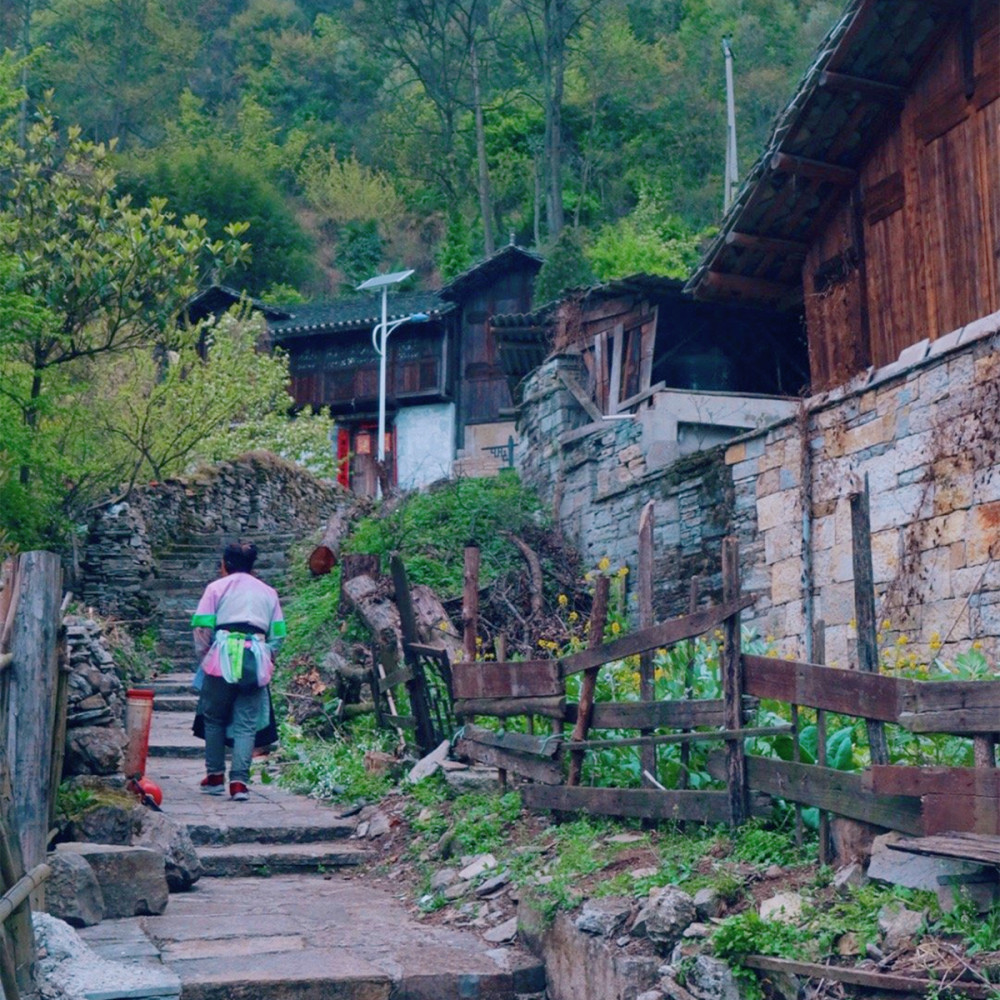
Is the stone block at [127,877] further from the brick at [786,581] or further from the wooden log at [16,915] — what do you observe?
the brick at [786,581]

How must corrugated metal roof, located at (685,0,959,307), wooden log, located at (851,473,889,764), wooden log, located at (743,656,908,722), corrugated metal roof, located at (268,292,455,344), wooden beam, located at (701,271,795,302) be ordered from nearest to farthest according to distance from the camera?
wooden log, located at (743,656,908,722) < wooden log, located at (851,473,889,764) < corrugated metal roof, located at (685,0,959,307) < wooden beam, located at (701,271,795,302) < corrugated metal roof, located at (268,292,455,344)

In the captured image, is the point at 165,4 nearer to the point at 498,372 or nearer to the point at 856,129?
the point at 498,372

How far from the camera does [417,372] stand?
31781 millimetres

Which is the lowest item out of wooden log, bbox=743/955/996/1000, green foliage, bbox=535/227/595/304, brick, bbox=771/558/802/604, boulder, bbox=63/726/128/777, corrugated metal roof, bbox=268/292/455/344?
wooden log, bbox=743/955/996/1000

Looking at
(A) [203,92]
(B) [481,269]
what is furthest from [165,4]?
(B) [481,269]

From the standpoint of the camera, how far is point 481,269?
30.2 meters

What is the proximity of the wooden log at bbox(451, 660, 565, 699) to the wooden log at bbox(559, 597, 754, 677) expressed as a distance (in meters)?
0.24

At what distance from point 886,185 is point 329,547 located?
8.16m

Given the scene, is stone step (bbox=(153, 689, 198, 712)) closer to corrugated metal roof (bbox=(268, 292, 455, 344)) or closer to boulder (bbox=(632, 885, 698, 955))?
boulder (bbox=(632, 885, 698, 955))

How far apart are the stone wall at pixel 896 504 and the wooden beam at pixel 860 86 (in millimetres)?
2083

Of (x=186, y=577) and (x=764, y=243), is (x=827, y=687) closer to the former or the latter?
(x=764, y=243)

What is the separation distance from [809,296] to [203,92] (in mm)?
41841

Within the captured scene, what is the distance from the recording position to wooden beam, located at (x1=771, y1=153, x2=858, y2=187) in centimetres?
1126

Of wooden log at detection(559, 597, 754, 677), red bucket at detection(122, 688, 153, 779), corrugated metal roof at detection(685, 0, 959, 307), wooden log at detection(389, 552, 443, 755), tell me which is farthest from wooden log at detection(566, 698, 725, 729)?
corrugated metal roof at detection(685, 0, 959, 307)
